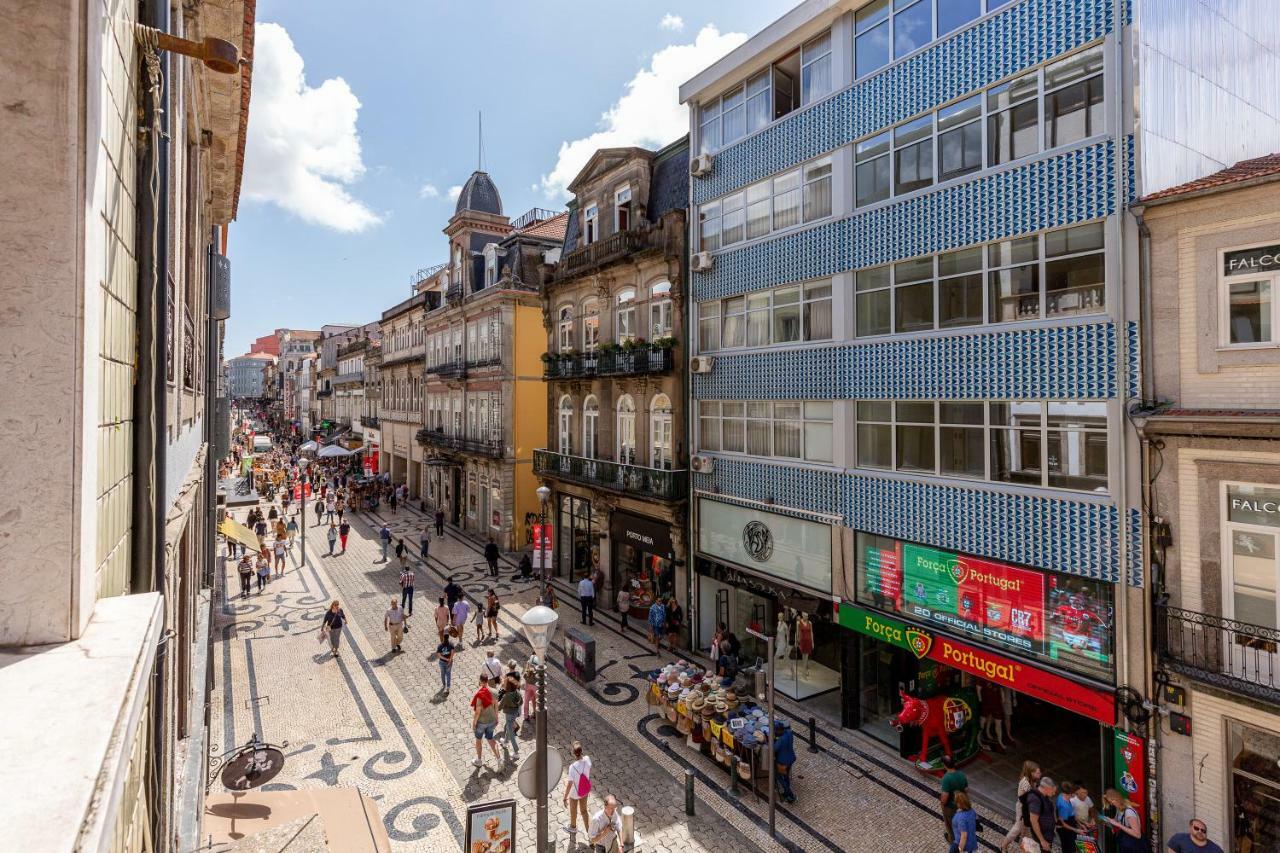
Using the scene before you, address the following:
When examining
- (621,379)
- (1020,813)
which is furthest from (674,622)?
(1020,813)

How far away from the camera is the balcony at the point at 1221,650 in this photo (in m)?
8.97

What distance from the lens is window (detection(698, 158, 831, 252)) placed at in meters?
15.6

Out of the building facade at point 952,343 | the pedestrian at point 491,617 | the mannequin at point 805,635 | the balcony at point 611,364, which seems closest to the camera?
the building facade at point 952,343

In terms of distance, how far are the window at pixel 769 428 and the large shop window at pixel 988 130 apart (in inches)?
195

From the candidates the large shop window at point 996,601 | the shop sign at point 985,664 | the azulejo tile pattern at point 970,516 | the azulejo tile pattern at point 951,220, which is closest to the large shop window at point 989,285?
the azulejo tile pattern at point 951,220

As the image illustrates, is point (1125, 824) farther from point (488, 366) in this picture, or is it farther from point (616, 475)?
point (488, 366)

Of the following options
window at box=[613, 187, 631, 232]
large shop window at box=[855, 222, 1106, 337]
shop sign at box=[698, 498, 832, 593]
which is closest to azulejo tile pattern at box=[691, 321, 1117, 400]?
large shop window at box=[855, 222, 1106, 337]

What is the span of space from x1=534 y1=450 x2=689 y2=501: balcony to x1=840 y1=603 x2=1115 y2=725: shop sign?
6.36 metres

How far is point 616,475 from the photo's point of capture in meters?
22.0

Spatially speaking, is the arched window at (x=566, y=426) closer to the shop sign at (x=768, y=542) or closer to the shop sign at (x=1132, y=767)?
the shop sign at (x=768, y=542)

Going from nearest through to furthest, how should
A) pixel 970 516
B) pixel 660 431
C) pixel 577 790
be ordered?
pixel 577 790 → pixel 970 516 → pixel 660 431

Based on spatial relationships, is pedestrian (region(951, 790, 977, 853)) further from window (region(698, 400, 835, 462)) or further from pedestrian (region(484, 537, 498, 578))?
pedestrian (region(484, 537, 498, 578))

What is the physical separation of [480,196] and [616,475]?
71.6ft

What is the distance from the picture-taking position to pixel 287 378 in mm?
104938
